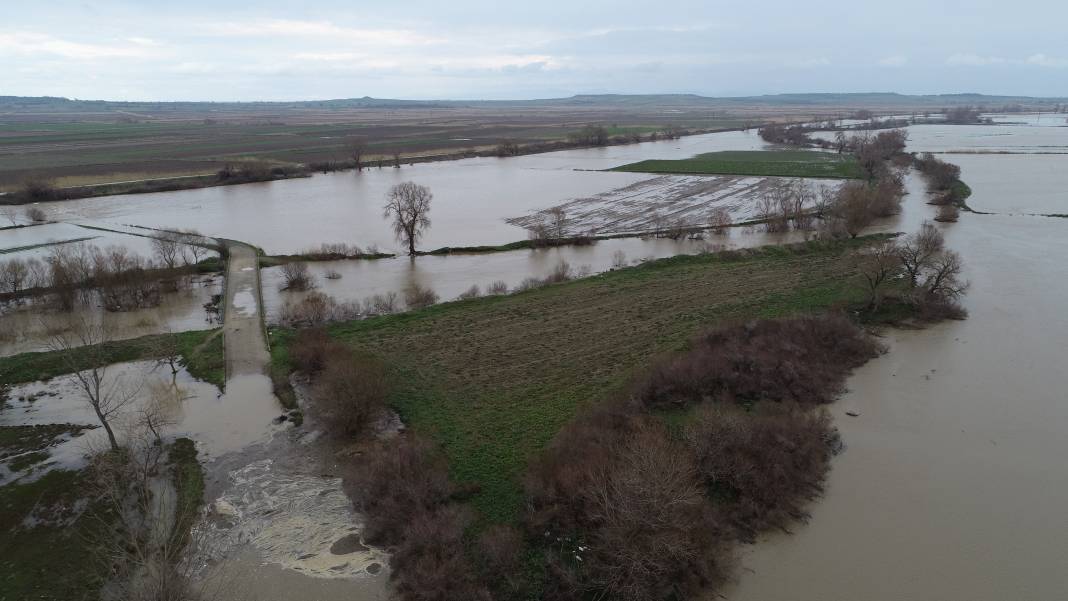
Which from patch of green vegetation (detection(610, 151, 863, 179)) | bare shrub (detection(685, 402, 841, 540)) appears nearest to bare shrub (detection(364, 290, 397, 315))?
bare shrub (detection(685, 402, 841, 540))

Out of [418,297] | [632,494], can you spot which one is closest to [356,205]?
[418,297]

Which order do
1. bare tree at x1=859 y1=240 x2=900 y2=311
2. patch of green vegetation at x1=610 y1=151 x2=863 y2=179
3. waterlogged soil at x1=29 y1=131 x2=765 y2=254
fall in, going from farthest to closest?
patch of green vegetation at x1=610 y1=151 x2=863 y2=179 < waterlogged soil at x1=29 y1=131 x2=765 y2=254 < bare tree at x1=859 y1=240 x2=900 y2=311

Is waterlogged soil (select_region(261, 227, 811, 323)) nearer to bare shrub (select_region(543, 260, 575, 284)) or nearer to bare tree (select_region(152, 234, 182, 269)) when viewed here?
bare shrub (select_region(543, 260, 575, 284))

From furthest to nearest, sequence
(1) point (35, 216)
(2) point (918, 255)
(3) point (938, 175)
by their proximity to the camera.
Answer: (3) point (938, 175) < (1) point (35, 216) < (2) point (918, 255)

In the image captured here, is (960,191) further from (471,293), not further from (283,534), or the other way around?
(283,534)

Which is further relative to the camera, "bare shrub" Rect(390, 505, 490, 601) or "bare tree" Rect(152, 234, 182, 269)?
"bare tree" Rect(152, 234, 182, 269)
